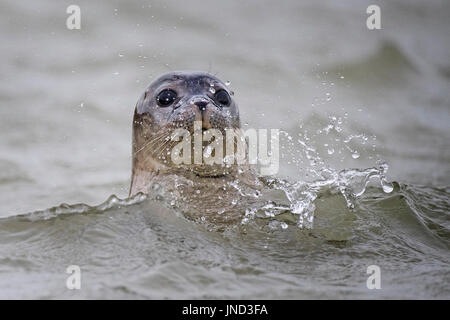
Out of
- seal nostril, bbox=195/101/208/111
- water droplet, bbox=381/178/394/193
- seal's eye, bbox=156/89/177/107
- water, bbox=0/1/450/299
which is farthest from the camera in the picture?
water droplet, bbox=381/178/394/193

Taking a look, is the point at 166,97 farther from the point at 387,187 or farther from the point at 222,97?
the point at 387,187

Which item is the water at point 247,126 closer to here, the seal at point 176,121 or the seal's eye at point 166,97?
the seal at point 176,121

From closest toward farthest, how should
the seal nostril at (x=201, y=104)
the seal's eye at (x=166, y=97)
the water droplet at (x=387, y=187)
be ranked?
the seal nostril at (x=201, y=104)
the seal's eye at (x=166, y=97)
the water droplet at (x=387, y=187)

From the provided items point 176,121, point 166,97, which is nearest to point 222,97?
point 166,97

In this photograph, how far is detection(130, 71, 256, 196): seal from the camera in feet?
17.8

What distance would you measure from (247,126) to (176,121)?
342 cm

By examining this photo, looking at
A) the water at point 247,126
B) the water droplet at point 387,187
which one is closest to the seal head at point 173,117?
the water at point 247,126

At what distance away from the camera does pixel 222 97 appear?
19.2 feet

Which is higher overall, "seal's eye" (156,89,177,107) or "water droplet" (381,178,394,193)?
"seal's eye" (156,89,177,107)

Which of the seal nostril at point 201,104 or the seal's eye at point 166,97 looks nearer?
the seal nostril at point 201,104

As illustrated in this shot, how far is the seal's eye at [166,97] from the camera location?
5.76m

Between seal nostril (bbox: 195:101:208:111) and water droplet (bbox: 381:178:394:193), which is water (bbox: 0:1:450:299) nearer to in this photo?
water droplet (bbox: 381:178:394:193)

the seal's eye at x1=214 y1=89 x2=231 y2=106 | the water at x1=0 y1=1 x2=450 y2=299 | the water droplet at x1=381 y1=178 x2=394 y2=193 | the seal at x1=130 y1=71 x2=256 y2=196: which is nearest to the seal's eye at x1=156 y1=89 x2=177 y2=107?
the seal at x1=130 y1=71 x2=256 y2=196
